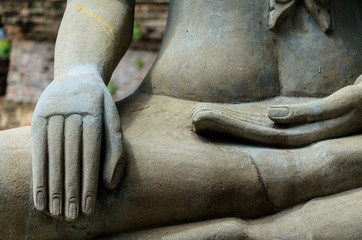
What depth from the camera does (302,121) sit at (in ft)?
5.91

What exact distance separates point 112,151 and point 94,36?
492mm

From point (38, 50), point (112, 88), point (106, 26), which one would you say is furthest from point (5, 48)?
point (106, 26)

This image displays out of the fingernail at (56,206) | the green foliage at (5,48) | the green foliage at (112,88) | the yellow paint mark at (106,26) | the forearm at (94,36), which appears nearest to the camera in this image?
the fingernail at (56,206)

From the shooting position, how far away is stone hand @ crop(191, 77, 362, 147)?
5.87 feet

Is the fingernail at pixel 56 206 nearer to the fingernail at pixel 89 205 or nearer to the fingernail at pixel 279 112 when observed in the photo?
the fingernail at pixel 89 205

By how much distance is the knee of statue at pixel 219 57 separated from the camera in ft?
6.48

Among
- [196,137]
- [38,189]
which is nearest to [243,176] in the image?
[196,137]

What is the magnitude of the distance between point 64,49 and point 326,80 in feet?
2.57

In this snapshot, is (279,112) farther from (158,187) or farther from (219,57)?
(158,187)

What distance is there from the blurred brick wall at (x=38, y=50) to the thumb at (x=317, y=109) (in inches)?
156

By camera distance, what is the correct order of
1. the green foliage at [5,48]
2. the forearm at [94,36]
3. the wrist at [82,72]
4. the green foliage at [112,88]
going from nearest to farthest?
the wrist at [82,72] → the forearm at [94,36] → the green foliage at [112,88] → the green foliage at [5,48]

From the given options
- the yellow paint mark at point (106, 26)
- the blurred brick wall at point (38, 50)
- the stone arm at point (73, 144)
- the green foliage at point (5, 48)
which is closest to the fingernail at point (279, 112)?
the stone arm at point (73, 144)

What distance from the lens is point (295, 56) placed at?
2.03m

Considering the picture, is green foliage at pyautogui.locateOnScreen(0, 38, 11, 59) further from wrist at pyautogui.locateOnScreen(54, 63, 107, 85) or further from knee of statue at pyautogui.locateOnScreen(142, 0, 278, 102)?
wrist at pyautogui.locateOnScreen(54, 63, 107, 85)
